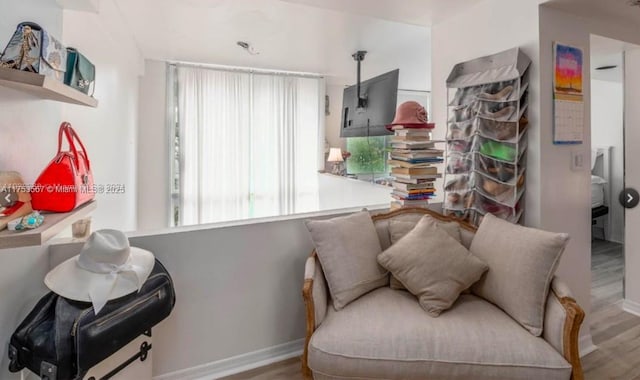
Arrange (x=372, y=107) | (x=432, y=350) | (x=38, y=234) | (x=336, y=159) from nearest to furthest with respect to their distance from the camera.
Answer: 1. (x=38, y=234)
2. (x=432, y=350)
3. (x=372, y=107)
4. (x=336, y=159)

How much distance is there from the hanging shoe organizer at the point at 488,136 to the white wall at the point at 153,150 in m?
3.69

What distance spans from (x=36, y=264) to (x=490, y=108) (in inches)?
99.2

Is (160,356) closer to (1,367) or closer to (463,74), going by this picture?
(1,367)

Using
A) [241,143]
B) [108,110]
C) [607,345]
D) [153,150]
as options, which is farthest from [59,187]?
[241,143]

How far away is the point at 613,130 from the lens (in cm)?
445

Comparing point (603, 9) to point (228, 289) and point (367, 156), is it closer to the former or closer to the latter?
point (228, 289)

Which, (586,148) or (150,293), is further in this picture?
(586,148)

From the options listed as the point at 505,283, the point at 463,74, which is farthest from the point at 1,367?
the point at 463,74

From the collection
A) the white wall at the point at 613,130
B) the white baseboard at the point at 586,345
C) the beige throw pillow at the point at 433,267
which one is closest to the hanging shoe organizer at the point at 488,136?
the beige throw pillow at the point at 433,267

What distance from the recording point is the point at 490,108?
2090 millimetres

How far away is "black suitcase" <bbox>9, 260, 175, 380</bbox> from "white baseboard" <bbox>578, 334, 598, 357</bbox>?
253 centimetres

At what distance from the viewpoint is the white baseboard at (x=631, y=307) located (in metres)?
2.62

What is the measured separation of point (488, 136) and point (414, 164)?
480 millimetres

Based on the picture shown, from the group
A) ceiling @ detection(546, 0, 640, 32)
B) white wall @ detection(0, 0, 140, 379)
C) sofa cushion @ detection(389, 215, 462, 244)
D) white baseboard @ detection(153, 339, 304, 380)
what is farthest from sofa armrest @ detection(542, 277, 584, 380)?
white wall @ detection(0, 0, 140, 379)
